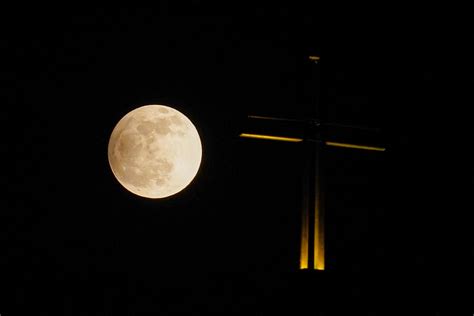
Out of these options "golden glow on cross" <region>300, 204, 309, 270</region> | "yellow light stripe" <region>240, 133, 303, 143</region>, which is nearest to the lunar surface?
"yellow light stripe" <region>240, 133, 303, 143</region>

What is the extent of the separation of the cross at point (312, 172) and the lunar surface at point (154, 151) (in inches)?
17.1

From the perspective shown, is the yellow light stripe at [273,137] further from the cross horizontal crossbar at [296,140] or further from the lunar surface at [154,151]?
the lunar surface at [154,151]

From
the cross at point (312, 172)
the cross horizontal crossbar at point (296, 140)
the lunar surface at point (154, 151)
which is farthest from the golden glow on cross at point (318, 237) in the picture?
the lunar surface at point (154, 151)

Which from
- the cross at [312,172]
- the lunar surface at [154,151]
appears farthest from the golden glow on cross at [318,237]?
the lunar surface at [154,151]

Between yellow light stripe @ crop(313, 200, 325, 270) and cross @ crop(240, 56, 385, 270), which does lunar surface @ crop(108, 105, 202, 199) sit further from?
yellow light stripe @ crop(313, 200, 325, 270)

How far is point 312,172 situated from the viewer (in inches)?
126

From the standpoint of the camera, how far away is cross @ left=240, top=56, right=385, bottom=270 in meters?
2.92

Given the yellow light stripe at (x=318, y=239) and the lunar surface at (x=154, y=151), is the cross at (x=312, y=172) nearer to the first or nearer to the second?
the yellow light stripe at (x=318, y=239)

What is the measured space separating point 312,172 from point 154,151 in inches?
40.9

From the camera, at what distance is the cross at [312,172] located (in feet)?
9.57

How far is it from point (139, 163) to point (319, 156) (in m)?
1.18

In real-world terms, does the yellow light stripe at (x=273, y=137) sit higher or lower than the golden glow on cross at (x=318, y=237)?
higher

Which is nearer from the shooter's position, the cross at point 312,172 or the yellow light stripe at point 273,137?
the cross at point 312,172

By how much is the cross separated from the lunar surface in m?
0.43
